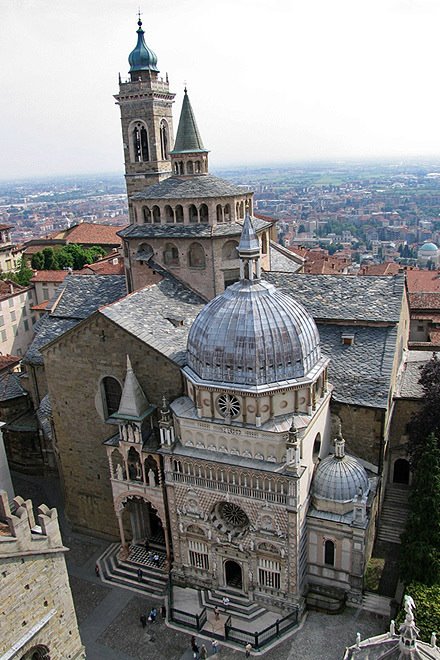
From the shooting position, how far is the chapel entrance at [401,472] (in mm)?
36281

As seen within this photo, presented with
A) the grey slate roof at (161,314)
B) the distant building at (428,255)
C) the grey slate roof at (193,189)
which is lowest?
the distant building at (428,255)

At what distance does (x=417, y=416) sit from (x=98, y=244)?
263 ft

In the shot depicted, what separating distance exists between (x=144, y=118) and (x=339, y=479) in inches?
1816

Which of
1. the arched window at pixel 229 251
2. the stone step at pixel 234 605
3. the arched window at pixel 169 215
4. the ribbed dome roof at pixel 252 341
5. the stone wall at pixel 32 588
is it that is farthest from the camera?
the arched window at pixel 169 215

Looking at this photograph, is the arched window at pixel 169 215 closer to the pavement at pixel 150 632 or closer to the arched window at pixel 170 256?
the arched window at pixel 170 256

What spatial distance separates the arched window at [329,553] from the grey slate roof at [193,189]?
21.6m

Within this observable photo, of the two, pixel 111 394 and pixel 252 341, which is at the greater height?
pixel 252 341

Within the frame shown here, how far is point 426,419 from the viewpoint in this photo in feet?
105

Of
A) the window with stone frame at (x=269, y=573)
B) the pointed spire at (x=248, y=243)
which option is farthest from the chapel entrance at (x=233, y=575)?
the pointed spire at (x=248, y=243)

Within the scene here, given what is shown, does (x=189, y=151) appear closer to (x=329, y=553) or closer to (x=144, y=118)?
(x=144, y=118)

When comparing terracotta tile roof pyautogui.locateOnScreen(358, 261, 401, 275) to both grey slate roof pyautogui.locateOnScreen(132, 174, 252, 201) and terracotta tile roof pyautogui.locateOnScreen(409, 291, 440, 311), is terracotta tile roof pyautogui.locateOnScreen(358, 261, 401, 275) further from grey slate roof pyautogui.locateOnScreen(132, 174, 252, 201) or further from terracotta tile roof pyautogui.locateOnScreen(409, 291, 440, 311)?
grey slate roof pyautogui.locateOnScreen(132, 174, 252, 201)

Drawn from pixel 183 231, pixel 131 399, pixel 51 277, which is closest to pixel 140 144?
pixel 51 277

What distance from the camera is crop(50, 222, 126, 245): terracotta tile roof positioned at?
10281cm

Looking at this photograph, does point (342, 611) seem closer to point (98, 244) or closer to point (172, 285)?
point (172, 285)
